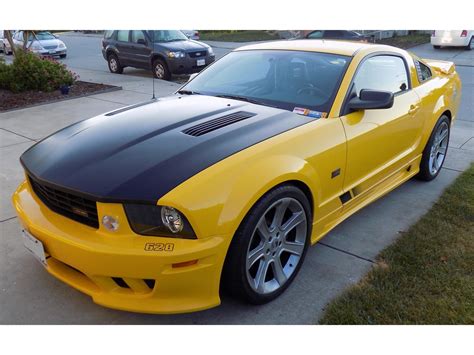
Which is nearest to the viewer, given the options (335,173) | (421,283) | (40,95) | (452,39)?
(421,283)

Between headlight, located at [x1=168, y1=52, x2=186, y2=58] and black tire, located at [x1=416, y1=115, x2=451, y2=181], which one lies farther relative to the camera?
headlight, located at [x1=168, y1=52, x2=186, y2=58]

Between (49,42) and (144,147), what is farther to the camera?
(49,42)

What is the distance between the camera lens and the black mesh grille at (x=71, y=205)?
2.37 metres

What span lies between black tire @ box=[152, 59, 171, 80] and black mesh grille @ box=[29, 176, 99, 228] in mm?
9801

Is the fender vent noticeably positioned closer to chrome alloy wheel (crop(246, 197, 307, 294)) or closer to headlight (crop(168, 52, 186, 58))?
chrome alloy wheel (crop(246, 197, 307, 294))

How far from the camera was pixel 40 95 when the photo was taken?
9.08 meters

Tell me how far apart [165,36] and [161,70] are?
3.70ft

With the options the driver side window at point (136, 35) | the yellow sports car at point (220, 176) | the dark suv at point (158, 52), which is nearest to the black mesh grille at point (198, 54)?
the dark suv at point (158, 52)

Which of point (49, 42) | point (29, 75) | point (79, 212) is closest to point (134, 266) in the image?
point (79, 212)

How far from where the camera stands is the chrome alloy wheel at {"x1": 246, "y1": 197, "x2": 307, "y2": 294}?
263 centimetres

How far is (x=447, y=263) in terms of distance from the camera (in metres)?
3.14

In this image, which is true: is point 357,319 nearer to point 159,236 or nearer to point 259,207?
point 259,207

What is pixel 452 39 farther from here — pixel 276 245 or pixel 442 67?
pixel 276 245

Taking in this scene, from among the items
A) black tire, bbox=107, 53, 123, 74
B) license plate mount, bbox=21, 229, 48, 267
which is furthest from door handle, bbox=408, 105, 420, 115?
black tire, bbox=107, 53, 123, 74
